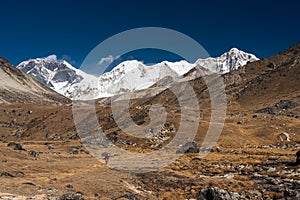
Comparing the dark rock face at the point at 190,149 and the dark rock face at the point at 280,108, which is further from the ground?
the dark rock face at the point at 280,108

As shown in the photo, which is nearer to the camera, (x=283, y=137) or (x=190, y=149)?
(x=190, y=149)

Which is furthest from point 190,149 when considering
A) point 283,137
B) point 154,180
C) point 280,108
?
point 280,108

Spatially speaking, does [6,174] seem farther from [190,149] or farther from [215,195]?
[190,149]

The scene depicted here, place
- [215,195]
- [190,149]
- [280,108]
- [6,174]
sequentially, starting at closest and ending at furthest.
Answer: [215,195] → [6,174] → [190,149] → [280,108]

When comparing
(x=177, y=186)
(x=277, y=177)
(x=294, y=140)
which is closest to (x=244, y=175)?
(x=277, y=177)

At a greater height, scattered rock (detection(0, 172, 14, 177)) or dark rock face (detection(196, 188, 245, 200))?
dark rock face (detection(196, 188, 245, 200))

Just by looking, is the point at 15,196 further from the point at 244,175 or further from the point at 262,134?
the point at 262,134

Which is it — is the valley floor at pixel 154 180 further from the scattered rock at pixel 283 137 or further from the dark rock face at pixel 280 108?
the dark rock face at pixel 280 108

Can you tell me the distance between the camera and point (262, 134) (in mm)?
82750

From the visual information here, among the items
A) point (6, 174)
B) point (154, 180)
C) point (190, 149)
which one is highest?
point (190, 149)

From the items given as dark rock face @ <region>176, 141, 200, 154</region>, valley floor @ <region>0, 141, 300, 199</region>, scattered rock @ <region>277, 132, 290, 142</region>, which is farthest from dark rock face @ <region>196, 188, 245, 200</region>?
scattered rock @ <region>277, 132, 290, 142</region>

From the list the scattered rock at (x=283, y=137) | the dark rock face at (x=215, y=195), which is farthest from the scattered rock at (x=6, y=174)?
the scattered rock at (x=283, y=137)

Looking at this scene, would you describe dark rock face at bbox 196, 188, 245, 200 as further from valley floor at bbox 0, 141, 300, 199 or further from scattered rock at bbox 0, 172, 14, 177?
scattered rock at bbox 0, 172, 14, 177

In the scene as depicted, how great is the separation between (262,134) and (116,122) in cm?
4203
